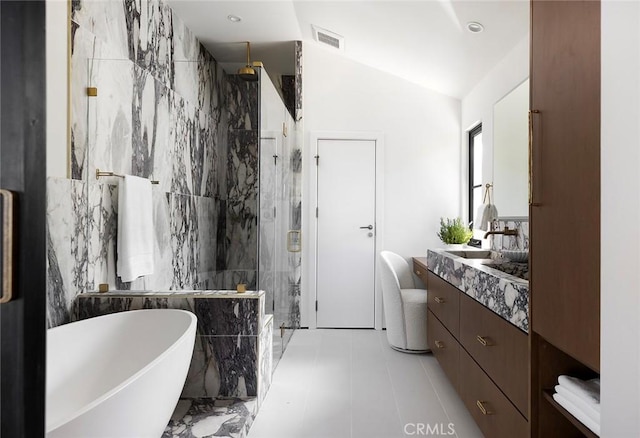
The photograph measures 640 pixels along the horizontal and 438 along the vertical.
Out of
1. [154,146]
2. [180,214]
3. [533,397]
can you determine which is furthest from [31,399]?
[180,214]

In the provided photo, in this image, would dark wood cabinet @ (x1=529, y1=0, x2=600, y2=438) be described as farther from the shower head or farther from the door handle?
the shower head

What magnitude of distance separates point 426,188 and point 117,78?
9.46 ft

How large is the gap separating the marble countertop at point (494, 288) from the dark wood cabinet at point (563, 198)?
12cm

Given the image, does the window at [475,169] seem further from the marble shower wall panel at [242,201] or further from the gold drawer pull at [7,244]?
the gold drawer pull at [7,244]

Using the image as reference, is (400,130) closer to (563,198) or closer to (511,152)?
(511,152)

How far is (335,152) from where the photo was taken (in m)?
3.99

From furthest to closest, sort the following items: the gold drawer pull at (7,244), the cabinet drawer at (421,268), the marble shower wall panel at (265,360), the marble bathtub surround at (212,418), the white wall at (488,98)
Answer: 1. the cabinet drawer at (421,268)
2. the white wall at (488,98)
3. the marble shower wall panel at (265,360)
4. the marble bathtub surround at (212,418)
5. the gold drawer pull at (7,244)

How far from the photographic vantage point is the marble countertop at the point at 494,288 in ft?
4.80

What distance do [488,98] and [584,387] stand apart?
2.64m

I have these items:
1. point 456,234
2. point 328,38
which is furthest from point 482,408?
point 328,38

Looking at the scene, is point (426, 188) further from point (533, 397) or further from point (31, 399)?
point (31, 399)

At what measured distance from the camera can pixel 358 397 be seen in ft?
8.02

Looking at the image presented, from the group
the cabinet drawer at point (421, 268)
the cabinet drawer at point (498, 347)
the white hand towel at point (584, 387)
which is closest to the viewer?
the white hand towel at point (584, 387)

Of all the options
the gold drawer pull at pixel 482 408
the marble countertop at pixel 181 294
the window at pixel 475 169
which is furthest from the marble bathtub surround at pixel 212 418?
the window at pixel 475 169
